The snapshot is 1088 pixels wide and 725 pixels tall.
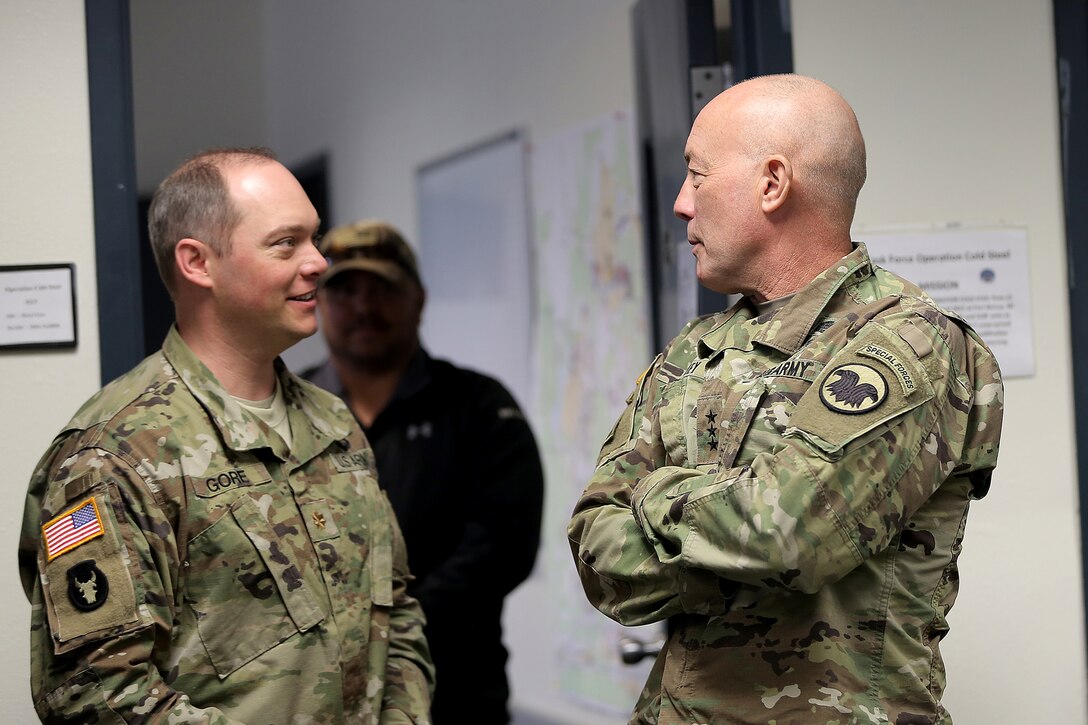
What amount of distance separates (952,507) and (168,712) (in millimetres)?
995

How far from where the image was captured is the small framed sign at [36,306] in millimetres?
1855

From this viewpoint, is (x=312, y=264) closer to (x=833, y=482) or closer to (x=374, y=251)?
(x=833, y=482)

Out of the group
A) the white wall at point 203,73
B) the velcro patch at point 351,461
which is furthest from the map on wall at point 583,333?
the velcro patch at point 351,461

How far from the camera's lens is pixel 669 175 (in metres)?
2.29

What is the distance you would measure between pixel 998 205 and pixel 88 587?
173 cm

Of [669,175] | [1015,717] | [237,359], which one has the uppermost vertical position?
[669,175]

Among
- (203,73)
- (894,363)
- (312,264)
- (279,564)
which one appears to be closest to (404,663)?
(279,564)

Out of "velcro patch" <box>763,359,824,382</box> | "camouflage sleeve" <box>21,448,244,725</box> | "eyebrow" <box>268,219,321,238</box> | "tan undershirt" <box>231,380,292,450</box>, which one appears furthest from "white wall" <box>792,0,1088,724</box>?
"camouflage sleeve" <box>21,448,244,725</box>

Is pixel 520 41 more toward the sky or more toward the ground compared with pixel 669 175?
more toward the sky

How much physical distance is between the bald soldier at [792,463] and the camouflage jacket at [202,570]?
1.40ft

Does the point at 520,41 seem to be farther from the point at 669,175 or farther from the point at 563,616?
the point at 563,616

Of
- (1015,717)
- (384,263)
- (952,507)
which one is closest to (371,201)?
(384,263)

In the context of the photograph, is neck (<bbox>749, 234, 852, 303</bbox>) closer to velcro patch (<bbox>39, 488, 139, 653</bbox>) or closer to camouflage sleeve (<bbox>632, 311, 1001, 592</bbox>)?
camouflage sleeve (<bbox>632, 311, 1001, 592</bbox>)

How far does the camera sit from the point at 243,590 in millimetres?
1478
